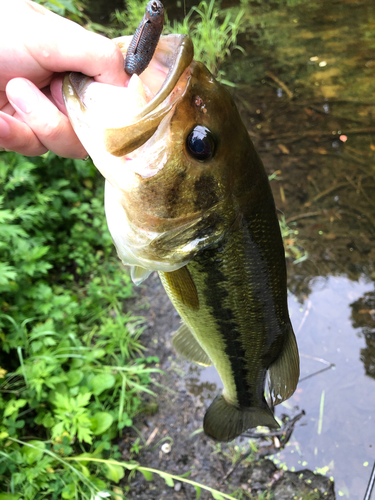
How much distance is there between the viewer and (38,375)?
90.2 inches

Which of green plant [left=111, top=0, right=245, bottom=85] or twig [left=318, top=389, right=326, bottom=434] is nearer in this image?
twig [left=318, top=389, right=326, bottom=434]

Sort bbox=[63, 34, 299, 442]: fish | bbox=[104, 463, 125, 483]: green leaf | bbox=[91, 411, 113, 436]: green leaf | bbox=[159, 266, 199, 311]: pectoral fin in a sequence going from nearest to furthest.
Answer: bbox=[63, 34, 299, 442]: fish
bbox=[159, 266, 199, 311]: pectoral fin
bbox=[104, 463, 125, 483]: green leaf
bbox=[91, 411, 113, 436]: green leaf

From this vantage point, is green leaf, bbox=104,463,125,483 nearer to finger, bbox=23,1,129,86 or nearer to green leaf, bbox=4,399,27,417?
green leaf, bbox=4,399,27,417

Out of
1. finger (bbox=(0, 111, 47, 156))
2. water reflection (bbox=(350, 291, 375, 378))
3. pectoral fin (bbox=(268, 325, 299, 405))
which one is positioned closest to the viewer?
finger (bbox=(0, 111, 47, 156))

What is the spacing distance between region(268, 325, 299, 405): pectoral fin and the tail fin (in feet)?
0.87

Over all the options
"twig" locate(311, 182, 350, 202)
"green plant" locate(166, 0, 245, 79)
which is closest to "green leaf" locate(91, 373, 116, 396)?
"twig" locate(311, 182, 350, 202)

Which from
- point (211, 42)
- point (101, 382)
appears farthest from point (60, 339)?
point (211, 42)

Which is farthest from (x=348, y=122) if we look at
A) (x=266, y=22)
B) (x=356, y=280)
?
(x=266, y=22)

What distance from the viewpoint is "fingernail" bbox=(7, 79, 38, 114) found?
3.94 ft

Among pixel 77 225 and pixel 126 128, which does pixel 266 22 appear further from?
pixel 126 128

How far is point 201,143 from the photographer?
1062 millimetres

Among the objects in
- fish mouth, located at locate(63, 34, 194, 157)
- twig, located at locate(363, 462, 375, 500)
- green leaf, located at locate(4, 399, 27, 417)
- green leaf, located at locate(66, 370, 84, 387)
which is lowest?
twig, located at locate(363, 462, 375, 500)

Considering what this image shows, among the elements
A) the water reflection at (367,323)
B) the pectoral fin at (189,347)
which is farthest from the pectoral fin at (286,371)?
the water reflection at (367,323)

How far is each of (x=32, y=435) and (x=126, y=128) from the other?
96.6 inches
